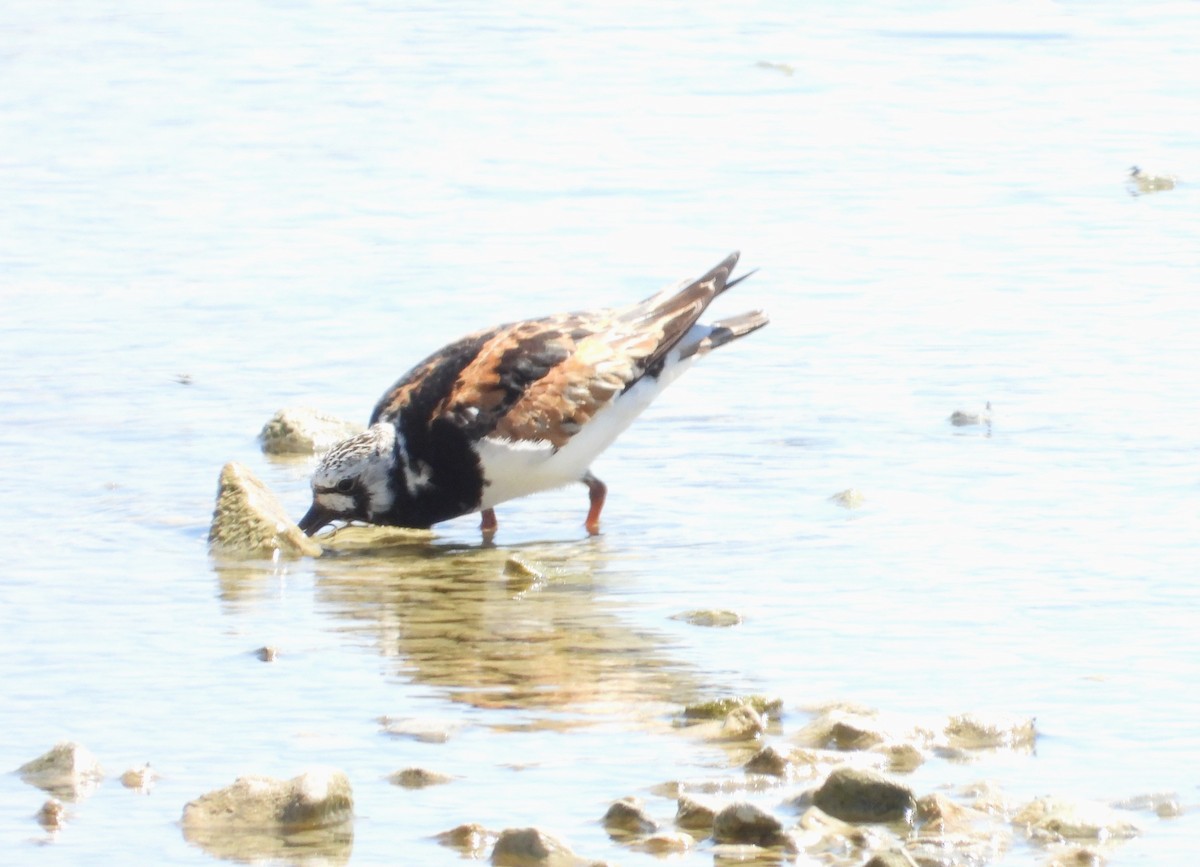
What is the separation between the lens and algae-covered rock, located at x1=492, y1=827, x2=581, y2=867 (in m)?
4.59

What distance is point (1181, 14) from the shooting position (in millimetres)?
16875

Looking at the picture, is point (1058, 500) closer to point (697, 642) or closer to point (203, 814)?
point (697, 642)

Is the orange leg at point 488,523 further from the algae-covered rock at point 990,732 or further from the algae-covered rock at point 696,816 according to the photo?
the algae-covered rock at point 696,816

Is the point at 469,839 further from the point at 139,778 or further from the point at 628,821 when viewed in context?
the point at 139,778

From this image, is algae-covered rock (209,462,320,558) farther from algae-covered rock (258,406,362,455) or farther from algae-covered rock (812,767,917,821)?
algae-covered rock (812,767,917,821)

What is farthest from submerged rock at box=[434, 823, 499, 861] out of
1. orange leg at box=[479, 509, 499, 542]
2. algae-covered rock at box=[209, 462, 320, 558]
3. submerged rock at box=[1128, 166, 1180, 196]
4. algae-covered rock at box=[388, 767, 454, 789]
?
submerged rock at box=[1128, 166, 1180, 196]

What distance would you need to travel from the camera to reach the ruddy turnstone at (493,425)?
797 centimetres

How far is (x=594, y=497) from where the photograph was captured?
26.4 feet

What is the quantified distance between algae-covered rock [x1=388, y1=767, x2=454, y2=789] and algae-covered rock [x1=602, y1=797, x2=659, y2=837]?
1.49 feet

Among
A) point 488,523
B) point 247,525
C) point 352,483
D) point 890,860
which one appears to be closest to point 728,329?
point 488,523

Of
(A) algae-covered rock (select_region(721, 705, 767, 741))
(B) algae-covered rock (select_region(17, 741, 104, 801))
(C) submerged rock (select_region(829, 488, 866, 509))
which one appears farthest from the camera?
(C) submerged rock (select_region(829, 488, 866, 509))

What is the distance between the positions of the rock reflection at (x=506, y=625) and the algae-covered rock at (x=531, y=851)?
1.11 meters

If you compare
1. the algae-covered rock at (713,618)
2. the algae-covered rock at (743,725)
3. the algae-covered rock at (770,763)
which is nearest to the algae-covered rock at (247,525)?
the algae-covered rock at (713,618)

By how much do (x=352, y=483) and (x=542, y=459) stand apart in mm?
675
